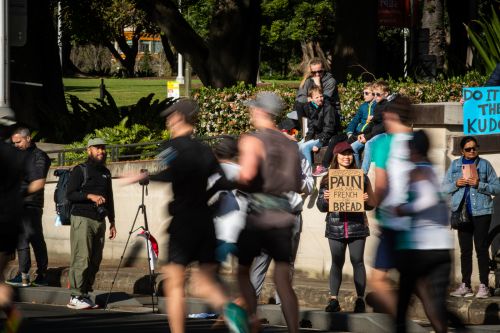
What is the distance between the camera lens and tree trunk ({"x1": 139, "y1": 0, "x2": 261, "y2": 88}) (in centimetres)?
2252

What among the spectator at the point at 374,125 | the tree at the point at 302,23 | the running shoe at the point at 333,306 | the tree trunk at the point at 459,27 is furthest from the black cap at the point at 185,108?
the tree at the point at 302,23

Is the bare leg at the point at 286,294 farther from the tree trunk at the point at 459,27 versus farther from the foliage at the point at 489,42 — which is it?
the tree trunk at the point at 459,27

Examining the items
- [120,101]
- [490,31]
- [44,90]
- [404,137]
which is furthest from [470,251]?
[120,101]

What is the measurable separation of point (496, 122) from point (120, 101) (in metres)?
35.8

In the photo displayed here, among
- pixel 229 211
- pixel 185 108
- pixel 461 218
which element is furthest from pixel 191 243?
pixel 461 218

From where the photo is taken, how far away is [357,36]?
854 inches

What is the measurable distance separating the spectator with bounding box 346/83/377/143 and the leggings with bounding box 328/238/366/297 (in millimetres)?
2496

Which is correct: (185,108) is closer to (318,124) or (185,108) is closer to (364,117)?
(318,124)

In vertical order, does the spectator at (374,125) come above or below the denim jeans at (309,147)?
above

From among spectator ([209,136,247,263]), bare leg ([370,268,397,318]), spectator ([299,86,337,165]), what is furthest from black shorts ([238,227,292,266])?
spectator ([299,86,337,165])

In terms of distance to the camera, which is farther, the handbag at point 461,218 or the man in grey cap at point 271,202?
the handbag at point 461,218

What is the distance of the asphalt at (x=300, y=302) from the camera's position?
12.1 metres

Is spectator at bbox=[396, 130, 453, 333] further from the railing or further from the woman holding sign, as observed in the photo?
the railing

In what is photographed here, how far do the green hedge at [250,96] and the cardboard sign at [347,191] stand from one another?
15.0ft
